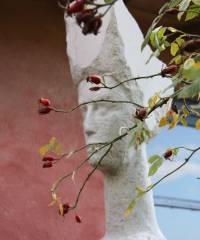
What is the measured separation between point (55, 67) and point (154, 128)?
1583 millimetres

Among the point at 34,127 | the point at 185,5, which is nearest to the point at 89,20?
the point at 185,5

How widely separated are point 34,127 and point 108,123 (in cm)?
152

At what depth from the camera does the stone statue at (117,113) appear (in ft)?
5.96

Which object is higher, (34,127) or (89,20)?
(89,20)

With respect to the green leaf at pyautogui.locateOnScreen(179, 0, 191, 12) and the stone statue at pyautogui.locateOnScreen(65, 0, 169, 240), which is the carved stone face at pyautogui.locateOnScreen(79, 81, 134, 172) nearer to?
the stone statue at pyautogui.locateOnScreen(65, 0, 169, 240)

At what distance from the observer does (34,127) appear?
10.8 ft

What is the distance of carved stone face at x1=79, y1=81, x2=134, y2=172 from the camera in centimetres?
181

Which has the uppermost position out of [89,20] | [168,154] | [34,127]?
[89,20]

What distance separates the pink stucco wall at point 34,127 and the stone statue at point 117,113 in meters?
1.24

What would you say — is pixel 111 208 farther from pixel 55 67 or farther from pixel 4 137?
Result: pixel 55 67

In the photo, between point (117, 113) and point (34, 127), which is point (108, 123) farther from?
point (34, 127)

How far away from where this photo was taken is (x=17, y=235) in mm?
3020

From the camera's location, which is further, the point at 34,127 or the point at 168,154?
the point at 34,127

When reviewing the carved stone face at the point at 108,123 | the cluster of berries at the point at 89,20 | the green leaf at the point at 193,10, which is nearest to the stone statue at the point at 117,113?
the carved stone face at the point at 108,123
